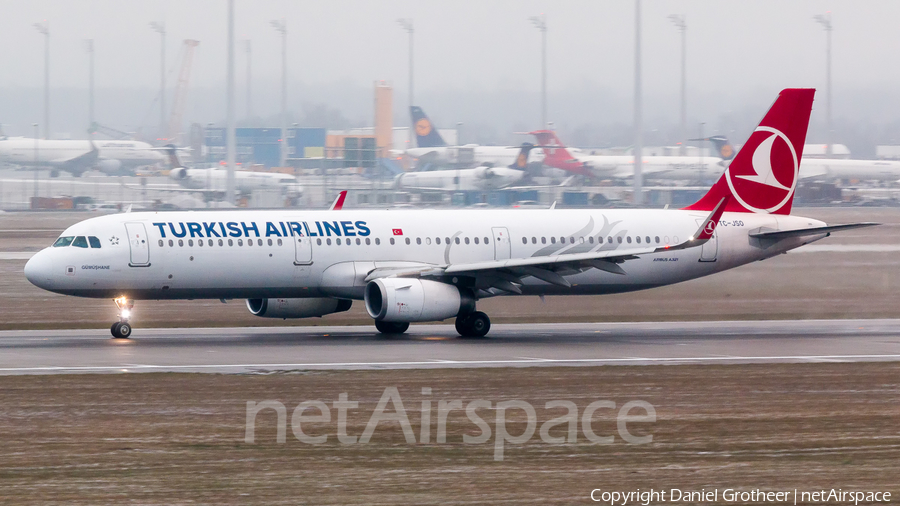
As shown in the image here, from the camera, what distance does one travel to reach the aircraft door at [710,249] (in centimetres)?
3400

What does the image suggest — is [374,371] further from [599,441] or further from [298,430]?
[599,441]

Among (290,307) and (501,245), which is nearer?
(290,307)

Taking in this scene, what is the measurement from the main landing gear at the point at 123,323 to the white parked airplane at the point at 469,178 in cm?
4483

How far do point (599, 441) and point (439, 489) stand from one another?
11.3 feet

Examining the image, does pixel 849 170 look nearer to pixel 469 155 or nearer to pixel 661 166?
pixel 661 166

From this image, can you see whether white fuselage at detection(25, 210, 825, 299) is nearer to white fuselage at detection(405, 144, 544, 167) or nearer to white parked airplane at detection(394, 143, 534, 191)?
white parked airplane at detection(394, 143, 534, 191)

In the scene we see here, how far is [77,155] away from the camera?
10450 centimetres

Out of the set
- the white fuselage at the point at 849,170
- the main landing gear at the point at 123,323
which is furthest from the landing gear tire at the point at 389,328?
the white fuselage at the point at 849,170

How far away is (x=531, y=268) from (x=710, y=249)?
667 centimetres

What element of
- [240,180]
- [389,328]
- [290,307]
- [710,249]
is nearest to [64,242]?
[290,307]

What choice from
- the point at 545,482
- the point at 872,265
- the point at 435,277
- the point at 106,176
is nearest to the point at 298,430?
the point at 545,482

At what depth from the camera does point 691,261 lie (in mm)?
34094

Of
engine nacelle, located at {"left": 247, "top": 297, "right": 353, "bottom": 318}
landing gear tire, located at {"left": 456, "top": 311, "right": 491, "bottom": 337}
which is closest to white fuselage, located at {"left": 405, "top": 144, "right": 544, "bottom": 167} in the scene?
engine nacelle, located at {"left": 247, "top": 297, "right": 353, "bottom": 318}

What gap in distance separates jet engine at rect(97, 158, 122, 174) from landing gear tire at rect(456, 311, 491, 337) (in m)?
82.0
